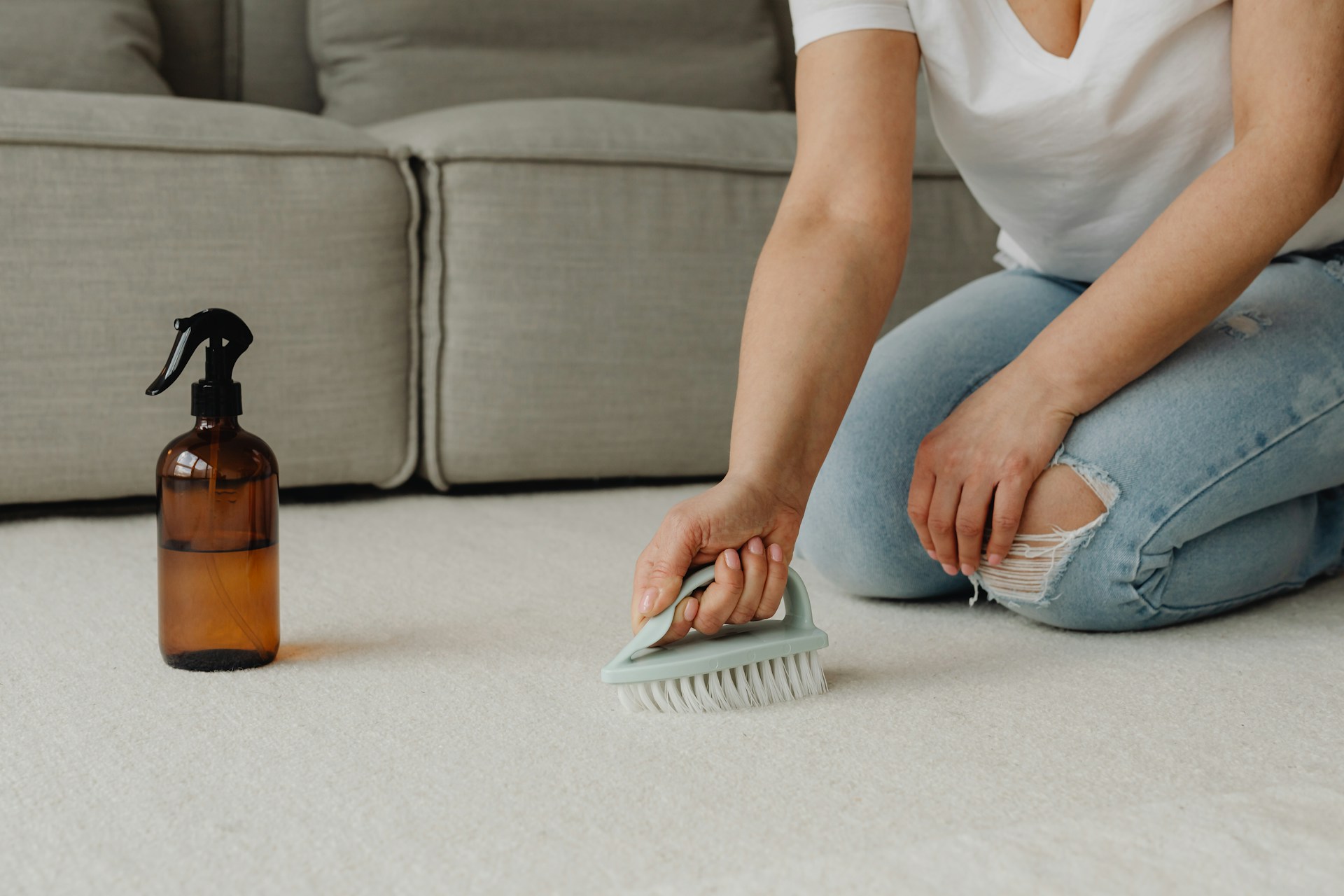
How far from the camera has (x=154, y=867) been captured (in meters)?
0.53

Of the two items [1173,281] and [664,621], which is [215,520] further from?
[1173,281]

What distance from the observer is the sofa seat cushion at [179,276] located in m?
1.21

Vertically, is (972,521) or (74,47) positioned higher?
(74,47)

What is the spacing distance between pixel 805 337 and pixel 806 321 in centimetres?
1

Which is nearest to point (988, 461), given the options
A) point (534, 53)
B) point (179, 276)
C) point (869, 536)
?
point (869, 536)

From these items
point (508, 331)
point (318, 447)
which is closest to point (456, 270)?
point (508, 331)

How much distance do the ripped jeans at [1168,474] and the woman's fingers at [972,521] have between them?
1.0 inches

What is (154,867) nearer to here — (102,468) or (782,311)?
(782,311)

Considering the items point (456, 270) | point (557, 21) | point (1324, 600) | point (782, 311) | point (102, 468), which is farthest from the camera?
point (557, 21)

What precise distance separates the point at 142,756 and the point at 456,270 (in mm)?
812

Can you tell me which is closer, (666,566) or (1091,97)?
(666,566)

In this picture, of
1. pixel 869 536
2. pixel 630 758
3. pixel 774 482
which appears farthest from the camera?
pixel 869 536

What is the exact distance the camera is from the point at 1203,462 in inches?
33.9

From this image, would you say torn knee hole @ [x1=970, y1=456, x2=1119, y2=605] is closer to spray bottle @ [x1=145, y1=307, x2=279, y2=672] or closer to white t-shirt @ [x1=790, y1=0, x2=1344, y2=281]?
white t-shirt @ [x1=790, y1=0, x2=1344, y2=281]
